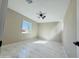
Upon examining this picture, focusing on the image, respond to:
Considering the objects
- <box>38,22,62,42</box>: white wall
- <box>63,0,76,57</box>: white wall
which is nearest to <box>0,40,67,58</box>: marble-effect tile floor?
<box>63,0,76,57</box>: white wall

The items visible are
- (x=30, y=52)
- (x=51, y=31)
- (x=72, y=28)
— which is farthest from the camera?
(x=51, y=31)

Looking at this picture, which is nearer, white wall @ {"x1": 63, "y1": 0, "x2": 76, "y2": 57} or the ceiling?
white wall @ {"x1": 63, "y1": 0, "x2": 76, "y2": 57}

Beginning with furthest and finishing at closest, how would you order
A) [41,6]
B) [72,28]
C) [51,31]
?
[51,31] → [41,6] → [72,28]

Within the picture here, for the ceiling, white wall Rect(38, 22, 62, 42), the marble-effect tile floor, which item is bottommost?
the marble-effect tile floor

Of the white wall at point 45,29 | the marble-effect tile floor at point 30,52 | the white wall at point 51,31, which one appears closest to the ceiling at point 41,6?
the marble-effect tile floor at point 30,52

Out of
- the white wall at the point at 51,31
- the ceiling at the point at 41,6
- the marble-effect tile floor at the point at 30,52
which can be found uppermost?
the ceiling at the point at 41,6

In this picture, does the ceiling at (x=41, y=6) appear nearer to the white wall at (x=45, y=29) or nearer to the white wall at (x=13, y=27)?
the white wall at (x=13, y=27)

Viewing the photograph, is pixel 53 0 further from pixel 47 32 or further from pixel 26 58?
pixel 47 32

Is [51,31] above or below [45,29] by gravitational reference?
below

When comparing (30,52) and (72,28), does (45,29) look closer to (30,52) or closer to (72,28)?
(30,52)

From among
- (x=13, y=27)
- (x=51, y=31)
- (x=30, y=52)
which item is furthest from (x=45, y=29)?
(x=30, y=52)

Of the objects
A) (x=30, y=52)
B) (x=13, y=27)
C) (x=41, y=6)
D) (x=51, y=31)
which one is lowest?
(x=30, y=52)

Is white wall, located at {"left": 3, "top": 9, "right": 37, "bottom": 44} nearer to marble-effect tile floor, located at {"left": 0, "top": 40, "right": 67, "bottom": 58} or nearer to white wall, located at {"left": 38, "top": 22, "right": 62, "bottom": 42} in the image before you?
marble-effect tile floor, located at {"left": 0, "top": 40, "right": 67, "bottom": 58}

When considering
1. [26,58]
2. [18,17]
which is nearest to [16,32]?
[18,17]
